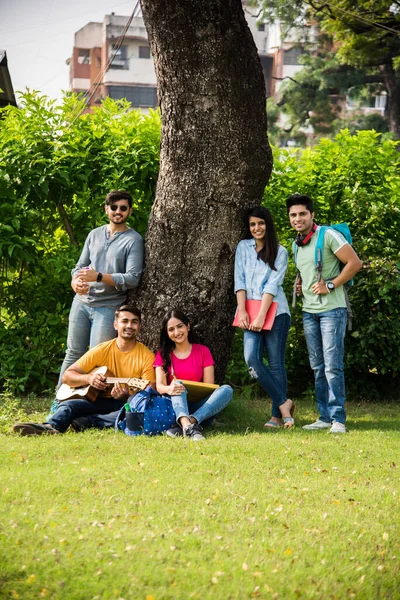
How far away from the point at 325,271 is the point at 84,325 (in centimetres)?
201

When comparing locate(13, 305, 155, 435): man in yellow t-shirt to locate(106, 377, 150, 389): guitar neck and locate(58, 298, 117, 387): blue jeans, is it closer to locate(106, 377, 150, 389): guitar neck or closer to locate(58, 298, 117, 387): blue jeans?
locate(106, 377, 150, 389): guitar neck

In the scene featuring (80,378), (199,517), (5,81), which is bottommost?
(199,517)

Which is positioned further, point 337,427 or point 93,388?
point 337,427

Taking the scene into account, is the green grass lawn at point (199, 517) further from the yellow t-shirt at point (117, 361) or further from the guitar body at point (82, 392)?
the yellow t-shirt at point (117, 361)

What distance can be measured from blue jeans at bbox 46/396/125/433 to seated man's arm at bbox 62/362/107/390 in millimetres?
151

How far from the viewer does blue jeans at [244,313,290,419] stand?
284 inches

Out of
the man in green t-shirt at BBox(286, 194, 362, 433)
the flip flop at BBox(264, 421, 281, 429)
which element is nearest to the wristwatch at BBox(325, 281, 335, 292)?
the man in green t-shirt at BBox(286, 194, 362, 433)

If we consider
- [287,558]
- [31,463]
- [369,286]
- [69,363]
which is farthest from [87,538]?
[369,286]

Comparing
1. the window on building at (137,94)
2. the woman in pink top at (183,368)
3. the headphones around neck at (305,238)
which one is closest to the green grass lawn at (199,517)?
the woman in pink top at (183,368)

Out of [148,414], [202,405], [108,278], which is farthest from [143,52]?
[148,414]

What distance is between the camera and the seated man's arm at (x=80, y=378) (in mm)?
6816

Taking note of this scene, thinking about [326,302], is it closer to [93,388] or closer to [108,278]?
[108,278]

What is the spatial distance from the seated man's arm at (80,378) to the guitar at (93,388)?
0.12 ft

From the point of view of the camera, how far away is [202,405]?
680cm
